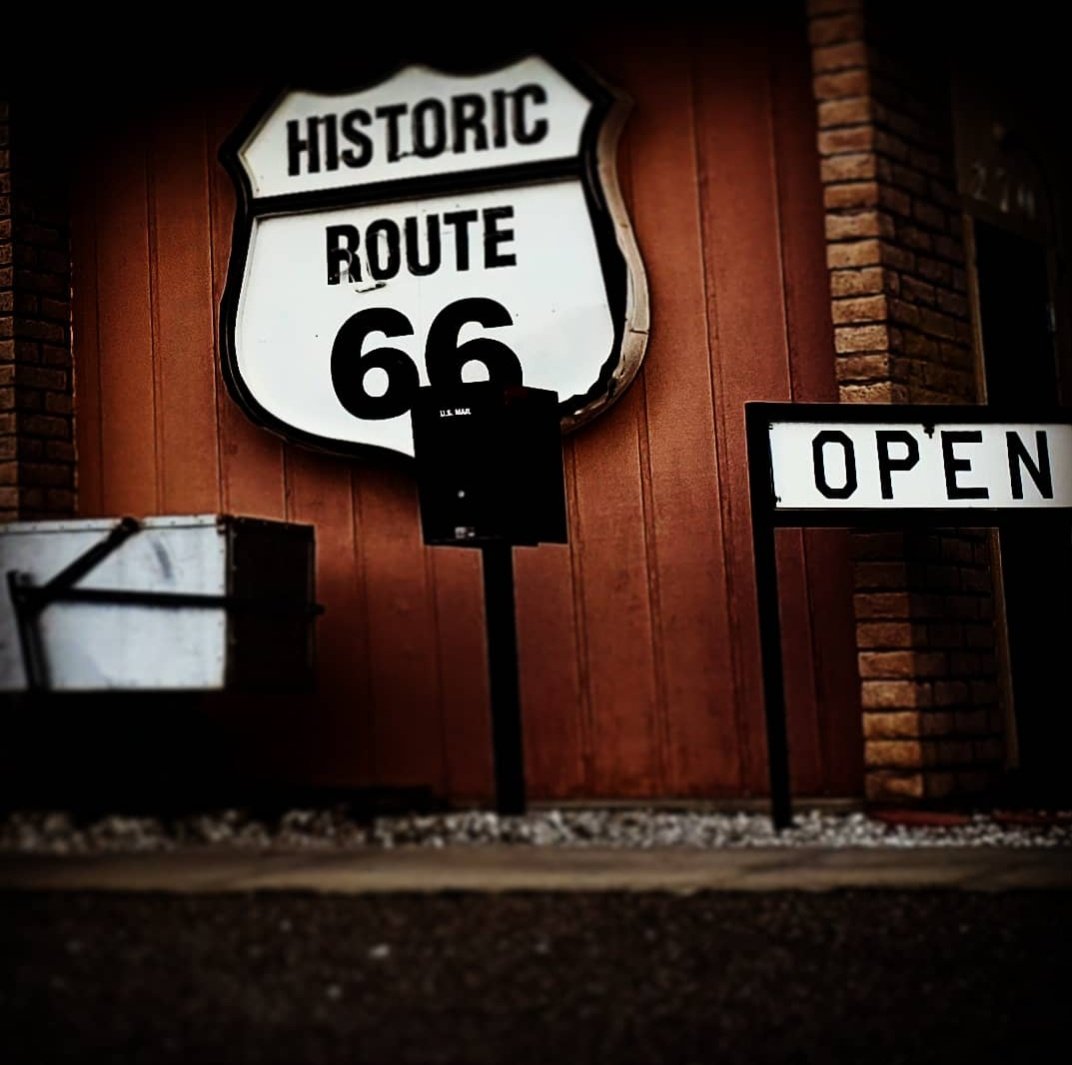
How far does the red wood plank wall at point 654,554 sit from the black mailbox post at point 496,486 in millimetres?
830

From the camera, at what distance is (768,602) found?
4.98 meters

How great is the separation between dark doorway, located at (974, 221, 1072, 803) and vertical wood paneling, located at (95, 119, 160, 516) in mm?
3429

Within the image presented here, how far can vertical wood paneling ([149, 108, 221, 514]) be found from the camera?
20.6ft

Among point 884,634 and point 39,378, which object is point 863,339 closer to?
point 884,634

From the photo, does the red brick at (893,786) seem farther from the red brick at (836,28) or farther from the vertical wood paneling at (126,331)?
the vertical wood paneling at (126,331)

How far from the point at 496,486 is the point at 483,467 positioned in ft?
0.24

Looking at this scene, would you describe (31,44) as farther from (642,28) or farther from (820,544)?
(820,544)

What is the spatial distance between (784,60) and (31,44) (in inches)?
119

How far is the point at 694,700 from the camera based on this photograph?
18.8 ft

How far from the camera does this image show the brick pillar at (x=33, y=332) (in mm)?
6199

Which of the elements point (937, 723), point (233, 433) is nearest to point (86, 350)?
point (233, 433)

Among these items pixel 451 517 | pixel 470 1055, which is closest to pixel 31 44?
pixel 451 517

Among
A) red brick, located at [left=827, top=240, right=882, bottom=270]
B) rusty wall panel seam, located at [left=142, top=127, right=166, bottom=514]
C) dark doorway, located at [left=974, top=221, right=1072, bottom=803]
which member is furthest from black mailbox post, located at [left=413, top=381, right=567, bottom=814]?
dark doorway, located at [left=974, top=221, right=1072, bottom=803]

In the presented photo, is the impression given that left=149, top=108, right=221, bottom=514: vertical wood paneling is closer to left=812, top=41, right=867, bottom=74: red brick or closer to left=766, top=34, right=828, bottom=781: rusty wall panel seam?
left=766, top=34, right=828, bottom=781: rusty wall panel seam
